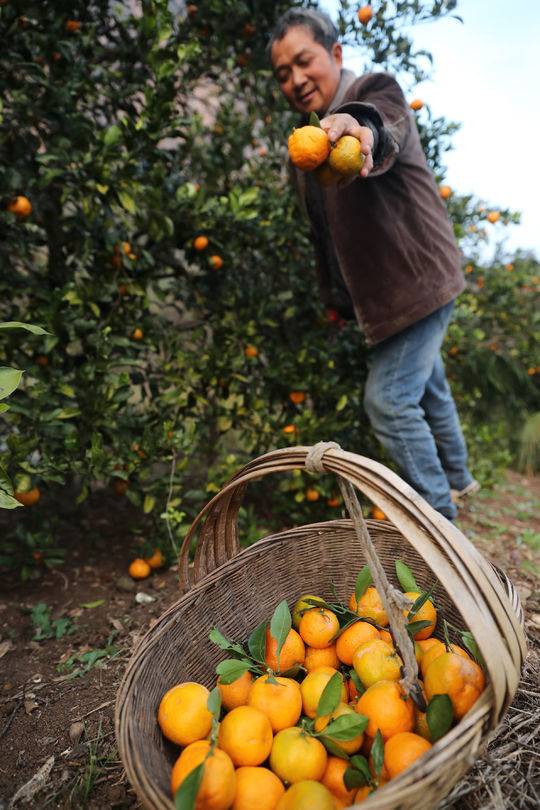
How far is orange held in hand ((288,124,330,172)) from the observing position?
4.22 ft

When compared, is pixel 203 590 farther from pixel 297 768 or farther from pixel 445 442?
pixel 445 442

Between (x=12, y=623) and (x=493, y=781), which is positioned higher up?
(x=493, y=781)

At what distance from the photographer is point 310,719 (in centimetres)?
109

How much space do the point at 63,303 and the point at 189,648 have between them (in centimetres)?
131

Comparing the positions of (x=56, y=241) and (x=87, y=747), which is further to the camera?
(x=56, y=241)

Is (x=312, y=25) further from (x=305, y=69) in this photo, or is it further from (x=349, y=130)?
(x=349, y=130)

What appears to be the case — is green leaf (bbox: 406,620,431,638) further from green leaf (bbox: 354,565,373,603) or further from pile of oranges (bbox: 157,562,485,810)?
green leaf (bbox: 354,565,373,603)

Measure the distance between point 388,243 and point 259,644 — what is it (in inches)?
56.3

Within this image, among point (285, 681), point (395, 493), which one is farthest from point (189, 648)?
point (395, 493)

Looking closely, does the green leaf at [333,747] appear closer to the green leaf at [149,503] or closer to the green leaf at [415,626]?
the green leaf at [415,626]

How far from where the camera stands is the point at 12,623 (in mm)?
1854

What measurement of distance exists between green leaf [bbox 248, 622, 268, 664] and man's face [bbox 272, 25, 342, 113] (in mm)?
1765

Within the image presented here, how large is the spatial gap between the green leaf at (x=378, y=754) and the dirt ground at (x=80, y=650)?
A: 235 millimetres

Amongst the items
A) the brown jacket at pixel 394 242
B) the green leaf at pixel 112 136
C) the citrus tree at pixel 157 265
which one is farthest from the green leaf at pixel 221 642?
the green leaf at pixel 112 136
